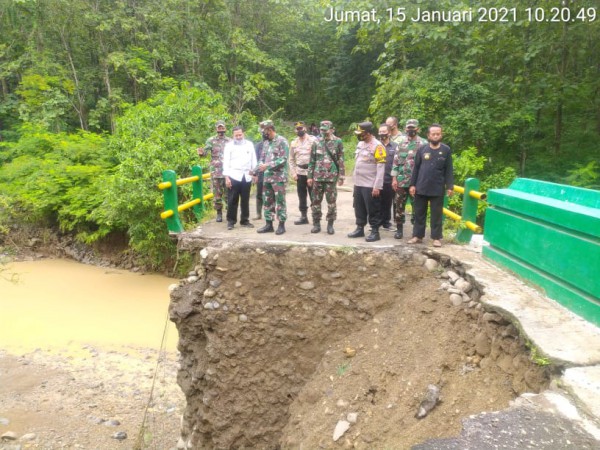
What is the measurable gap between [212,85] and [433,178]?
19093mm

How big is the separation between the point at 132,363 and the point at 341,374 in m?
6.05

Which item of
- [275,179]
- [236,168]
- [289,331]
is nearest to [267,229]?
[275,179]

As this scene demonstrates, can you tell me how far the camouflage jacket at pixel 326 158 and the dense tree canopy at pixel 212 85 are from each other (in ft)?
18.1

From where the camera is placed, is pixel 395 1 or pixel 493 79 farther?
pixel 493 79

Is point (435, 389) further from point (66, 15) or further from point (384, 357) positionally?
point (66, 15)

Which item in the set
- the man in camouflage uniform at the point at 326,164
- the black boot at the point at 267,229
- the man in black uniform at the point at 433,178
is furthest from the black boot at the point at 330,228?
the man in black uniform at the point at 433,178

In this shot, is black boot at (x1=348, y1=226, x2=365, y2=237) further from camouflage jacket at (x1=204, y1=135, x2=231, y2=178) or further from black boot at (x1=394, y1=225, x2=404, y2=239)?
camouflage jacket at (x1=204, y1=135, x2=231, y2=178)

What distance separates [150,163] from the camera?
1137 cm

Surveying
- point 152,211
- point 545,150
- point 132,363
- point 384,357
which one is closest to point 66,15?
point 152,211

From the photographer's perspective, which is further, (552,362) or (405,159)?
(405,159)

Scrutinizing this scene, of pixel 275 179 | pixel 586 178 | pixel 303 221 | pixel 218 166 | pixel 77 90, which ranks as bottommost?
pixel 303 221

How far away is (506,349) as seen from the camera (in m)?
3.75

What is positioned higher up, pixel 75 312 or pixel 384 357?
pixel 384 357

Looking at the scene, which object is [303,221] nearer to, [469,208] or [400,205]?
[400,205]
